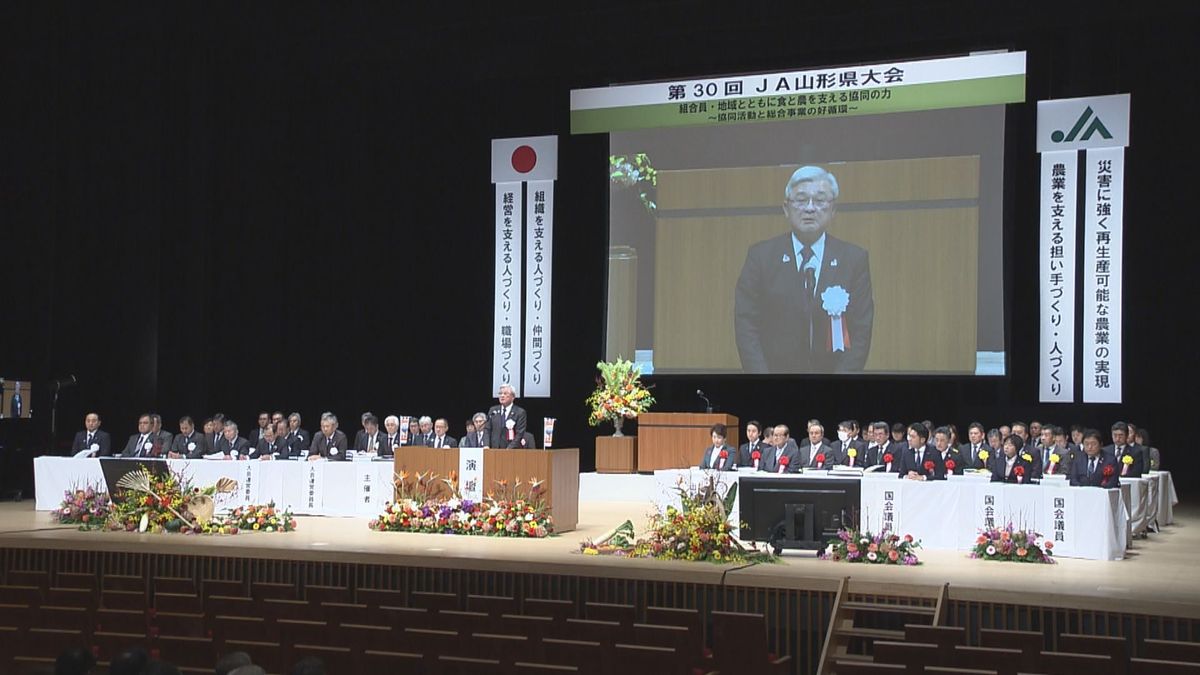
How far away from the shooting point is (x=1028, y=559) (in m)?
8.67

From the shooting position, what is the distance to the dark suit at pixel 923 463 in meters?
9.91

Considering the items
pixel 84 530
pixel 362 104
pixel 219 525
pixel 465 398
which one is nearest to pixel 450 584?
pixel 219 525

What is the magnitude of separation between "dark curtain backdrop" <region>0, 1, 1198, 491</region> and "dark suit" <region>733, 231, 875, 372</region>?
527mm

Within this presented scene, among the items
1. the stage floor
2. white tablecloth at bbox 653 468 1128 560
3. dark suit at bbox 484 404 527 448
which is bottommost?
the stage floor

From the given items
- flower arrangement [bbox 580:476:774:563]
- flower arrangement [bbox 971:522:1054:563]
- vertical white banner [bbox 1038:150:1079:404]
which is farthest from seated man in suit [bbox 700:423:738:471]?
vertical white banner [bbox 1038:150:1079:404]

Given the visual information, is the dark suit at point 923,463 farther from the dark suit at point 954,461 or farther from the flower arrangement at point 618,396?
the flower arrangement at point 618,396

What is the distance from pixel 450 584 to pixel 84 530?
11.8 ft

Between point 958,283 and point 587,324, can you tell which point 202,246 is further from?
point 958,283

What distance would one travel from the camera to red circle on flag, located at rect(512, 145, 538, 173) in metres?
15.5

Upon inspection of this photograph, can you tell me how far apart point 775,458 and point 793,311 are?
149 inches

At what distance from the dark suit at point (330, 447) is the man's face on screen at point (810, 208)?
5.59 metres

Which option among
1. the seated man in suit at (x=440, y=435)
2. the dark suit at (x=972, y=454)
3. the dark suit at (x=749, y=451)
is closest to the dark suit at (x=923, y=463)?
the dark suit at (x=972, y=454)

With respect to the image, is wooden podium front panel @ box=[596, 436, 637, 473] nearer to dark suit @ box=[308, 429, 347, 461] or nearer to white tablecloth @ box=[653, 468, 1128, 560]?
dark suit @ box=[308, 429, 347, 461]

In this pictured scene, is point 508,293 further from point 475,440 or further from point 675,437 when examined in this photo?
point 475,440
